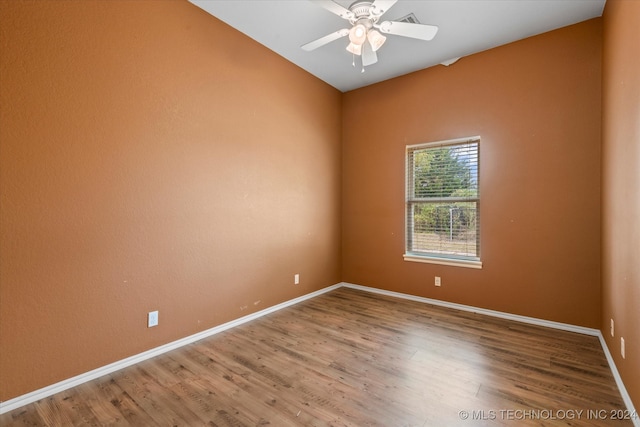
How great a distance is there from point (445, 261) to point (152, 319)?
10.7 feet

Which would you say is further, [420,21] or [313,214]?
[313,214]

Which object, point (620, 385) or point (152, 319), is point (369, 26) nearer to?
point (152, 319)

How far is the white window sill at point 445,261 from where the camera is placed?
343 centimetres

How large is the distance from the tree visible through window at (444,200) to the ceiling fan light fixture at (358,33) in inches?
75.3

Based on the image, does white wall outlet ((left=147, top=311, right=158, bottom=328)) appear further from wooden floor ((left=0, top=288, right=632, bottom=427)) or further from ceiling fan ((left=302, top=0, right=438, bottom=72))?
ceiling fan ((left=302, top=0, right=438, bottom=72))

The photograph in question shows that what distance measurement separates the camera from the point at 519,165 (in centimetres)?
314

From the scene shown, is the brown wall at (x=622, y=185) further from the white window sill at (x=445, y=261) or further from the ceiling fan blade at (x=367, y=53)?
the ceiling fan blade at (x=367, y=53)

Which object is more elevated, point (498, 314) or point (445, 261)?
point (445, 261)

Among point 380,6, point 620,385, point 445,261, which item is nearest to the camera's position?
point 620,385

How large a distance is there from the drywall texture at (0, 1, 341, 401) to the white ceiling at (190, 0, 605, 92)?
26cm

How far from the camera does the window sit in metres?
3.48

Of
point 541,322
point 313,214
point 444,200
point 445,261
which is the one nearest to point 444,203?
point 444,200

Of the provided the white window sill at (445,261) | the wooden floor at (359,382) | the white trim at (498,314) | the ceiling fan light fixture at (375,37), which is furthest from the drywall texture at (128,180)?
the white window sill at (445,261)

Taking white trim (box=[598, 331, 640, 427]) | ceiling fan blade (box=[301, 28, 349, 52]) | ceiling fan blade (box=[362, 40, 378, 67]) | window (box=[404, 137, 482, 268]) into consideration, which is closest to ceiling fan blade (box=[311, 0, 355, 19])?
ceiling fan blade (box=[301, 28, 349, 52])
